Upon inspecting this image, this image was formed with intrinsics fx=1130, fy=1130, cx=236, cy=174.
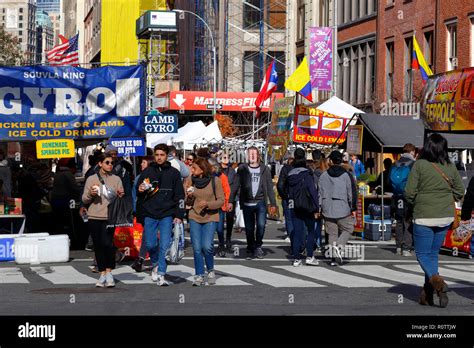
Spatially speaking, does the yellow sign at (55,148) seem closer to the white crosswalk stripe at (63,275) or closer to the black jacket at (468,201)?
the white crosswalk stripe at (63,275)

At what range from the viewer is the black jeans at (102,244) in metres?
14.7

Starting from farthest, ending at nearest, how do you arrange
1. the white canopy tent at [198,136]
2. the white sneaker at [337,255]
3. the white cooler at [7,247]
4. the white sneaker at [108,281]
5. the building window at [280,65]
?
the building window at [280,65], the white canopy tent at [198,136], the white cooler at [7,247], the white sneaker at [337,255], the white sneaker at [108,281]

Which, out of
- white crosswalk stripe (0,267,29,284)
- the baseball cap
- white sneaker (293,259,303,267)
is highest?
the baseball cap

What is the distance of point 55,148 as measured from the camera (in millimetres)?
20828

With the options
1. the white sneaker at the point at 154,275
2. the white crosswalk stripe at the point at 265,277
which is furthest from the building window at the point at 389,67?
the white sneaker at the point at 154,275

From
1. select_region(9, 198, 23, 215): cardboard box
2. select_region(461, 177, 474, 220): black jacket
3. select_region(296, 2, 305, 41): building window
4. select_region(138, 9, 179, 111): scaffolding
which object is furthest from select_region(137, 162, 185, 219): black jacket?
select_region(138, 9, 179, 111): scaffolding

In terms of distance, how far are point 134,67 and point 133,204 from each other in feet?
14.2

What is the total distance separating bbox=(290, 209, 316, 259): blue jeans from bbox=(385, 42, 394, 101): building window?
24.5 metres

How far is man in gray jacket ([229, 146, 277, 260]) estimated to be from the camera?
19672 millimetres

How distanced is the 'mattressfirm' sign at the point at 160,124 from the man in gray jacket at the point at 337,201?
9722mm

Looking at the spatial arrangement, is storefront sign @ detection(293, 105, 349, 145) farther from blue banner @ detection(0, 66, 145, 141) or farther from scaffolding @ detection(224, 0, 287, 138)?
scaffolding @ detection(224, 0, 287, 138)

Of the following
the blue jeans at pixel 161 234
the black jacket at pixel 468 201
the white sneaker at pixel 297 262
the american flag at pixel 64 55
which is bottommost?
the white sneaker at pixel 297 262
